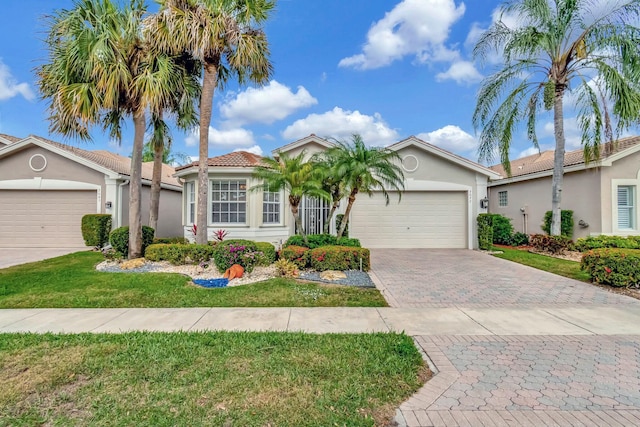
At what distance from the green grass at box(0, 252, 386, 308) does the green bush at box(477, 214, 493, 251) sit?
8.87 m

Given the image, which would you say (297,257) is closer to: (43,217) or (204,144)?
(204,144)

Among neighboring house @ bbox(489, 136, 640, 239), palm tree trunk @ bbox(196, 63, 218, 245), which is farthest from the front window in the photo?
neighboring house @ bbox(489, 136, 640, 239)

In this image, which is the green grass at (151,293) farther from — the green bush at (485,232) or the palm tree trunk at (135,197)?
the green bush at (485,232)

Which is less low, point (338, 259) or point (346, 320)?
point (338, 259)

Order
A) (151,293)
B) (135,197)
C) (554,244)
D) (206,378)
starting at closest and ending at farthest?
(206,378) < (151,293) < (135,197) < (554,244)

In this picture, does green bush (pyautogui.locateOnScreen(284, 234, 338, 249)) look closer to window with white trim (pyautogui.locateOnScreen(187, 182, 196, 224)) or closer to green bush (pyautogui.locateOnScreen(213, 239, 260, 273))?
green bush (pyautogui.locateOnScreen(213, 239, 260, 273))

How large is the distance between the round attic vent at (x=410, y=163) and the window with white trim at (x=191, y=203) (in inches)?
362

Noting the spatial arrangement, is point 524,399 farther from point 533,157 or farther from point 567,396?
point 533,157

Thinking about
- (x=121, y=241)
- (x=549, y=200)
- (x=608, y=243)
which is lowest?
(x=608, y=243)

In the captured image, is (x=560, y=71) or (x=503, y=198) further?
(x=503, y=198)

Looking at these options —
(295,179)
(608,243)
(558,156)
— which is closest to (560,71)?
(558,156)

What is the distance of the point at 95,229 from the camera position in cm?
1334

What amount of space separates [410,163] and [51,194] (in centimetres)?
1610

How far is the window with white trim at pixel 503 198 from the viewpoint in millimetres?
18719
